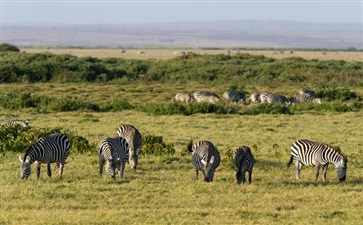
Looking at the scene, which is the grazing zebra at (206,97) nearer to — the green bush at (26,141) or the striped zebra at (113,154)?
the green bush at (26,141)

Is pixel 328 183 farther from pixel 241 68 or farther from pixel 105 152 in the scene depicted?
pixel 241 68

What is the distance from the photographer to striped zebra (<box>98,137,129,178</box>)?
13.8 meters

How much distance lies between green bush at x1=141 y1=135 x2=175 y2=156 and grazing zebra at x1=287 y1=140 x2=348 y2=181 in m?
3.57

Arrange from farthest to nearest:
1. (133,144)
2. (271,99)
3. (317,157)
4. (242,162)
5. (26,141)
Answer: (271,99), (26,141), (133,144), (317,157), (242,162)

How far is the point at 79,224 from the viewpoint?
413 inches

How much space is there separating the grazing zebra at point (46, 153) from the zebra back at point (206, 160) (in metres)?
2.41

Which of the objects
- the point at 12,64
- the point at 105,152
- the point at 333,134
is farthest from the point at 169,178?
the point at 12,64

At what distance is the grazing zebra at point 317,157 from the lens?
14000mm

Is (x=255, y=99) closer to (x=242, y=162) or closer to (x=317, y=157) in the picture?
(x=317, y=157)

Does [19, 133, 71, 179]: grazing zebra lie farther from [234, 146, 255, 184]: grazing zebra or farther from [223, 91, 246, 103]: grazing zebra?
[223, 91, 246, 103]: grazing zebra

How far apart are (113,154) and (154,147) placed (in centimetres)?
361

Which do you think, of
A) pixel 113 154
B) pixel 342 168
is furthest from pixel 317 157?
pixel 113 154

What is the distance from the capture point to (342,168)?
1398cm

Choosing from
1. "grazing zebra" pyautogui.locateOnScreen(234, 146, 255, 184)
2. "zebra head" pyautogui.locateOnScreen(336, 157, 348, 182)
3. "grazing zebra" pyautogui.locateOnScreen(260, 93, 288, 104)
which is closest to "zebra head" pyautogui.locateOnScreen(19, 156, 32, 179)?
"grazing zebra" pyautogui.locateOnScreen(234, 146, 255, 184)
